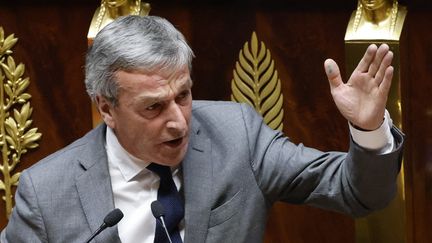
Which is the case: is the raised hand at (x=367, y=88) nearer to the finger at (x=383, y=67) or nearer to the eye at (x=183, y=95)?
the finger at (x=383, y=67)

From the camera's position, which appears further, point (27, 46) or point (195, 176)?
point (27, 46)

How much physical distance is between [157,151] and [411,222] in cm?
52

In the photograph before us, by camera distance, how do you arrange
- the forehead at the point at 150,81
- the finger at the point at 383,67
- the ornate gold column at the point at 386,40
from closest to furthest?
1. the finger at the point at 383,67
2. the forehead at the point at 150,81
3. the ornate gold column at the point at 386,40

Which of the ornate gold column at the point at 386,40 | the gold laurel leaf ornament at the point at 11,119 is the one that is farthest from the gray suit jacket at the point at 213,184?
the gold laurel leaf ornament at the point at 11,119

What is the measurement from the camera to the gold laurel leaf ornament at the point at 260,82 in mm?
1741

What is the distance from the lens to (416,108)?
1667 millimetres

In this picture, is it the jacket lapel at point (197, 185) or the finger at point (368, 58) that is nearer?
the finger at point (368, 58)

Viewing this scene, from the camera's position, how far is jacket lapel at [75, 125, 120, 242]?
1385mm

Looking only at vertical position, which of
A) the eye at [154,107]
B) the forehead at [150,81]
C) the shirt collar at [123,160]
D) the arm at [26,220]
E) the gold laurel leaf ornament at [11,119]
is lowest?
the gold laurel leaf ornament at [11,119]

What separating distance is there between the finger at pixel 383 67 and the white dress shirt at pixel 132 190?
1.12 ft

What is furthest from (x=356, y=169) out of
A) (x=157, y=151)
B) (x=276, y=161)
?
(x=157, y=151)

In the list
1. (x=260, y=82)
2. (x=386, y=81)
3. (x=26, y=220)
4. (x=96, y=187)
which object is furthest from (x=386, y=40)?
(x=26, y=220)

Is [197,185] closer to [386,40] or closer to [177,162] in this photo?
[177,162]

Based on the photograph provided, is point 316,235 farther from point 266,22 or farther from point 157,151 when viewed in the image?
point 157,151
